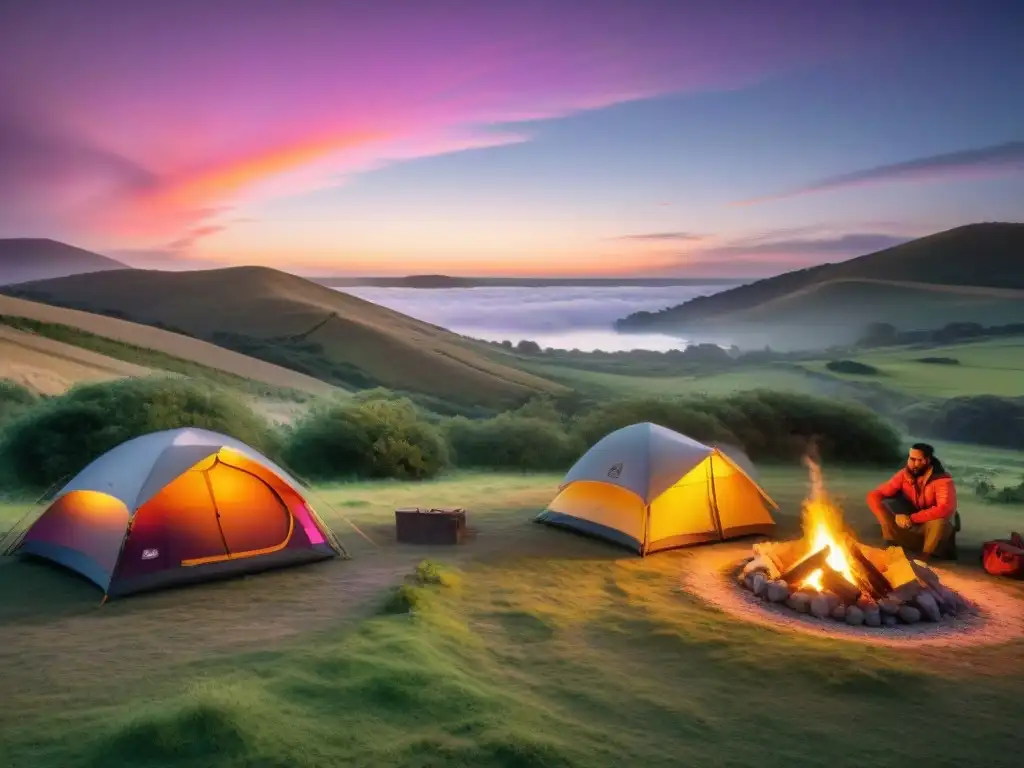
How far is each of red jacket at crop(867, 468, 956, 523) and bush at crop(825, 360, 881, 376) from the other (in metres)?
23.0

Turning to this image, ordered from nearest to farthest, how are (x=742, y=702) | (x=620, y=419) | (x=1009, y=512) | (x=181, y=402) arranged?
(x=742, y=702) < (x=1009, y=512) < (x=181, y=402) < (x=620, y=419)

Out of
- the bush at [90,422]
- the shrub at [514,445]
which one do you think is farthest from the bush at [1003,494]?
the bush at [90,422]

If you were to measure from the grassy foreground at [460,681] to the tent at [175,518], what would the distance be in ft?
1.06

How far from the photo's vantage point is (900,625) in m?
8.41

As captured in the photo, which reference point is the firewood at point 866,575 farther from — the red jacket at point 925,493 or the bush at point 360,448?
the bush at point 360,448

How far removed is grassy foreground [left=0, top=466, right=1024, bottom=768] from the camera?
536 cm

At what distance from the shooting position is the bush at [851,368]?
108 ft

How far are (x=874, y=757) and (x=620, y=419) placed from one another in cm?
1988

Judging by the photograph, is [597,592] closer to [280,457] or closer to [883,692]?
[883,692]

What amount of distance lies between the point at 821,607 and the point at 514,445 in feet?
48.4

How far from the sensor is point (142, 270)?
48188 mm

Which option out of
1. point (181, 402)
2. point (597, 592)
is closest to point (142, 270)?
point (181, 402)

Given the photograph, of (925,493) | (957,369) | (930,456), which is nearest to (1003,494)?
(925,493)

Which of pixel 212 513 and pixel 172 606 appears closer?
pixel 172 606
